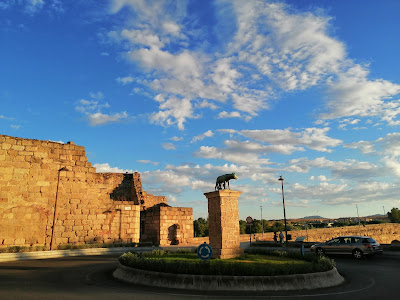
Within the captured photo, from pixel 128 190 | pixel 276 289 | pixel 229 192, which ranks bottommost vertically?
pixel 276 289

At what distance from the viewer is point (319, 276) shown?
10.2 m

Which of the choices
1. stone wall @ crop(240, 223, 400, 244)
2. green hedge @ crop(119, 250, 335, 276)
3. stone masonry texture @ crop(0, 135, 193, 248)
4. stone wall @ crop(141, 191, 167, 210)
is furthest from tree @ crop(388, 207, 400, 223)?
green hedge @ crop(119, 250, 335, 276)

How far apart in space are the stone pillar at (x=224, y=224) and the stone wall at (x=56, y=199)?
1538 cm

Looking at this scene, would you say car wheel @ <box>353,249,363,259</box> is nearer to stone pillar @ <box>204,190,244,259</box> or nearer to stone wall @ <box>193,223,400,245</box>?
stone pillar @ <box>204,190,244,259</box>

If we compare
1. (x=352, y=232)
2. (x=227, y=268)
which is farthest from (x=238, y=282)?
(x=352, y=232)

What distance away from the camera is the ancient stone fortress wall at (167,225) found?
27984 millimetres

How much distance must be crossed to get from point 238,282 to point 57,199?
63.0 feet

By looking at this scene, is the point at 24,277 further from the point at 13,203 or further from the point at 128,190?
the point at 128,190

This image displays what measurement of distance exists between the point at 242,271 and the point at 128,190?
21640mm

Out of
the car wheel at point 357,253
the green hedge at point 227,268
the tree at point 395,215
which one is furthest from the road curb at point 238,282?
the tree at point 395,215

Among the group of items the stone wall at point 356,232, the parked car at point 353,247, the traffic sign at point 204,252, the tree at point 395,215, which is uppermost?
the tree at point 395,215

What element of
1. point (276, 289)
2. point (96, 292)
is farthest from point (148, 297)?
point (276, 289)

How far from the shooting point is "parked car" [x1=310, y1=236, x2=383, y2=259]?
1816 centimetres

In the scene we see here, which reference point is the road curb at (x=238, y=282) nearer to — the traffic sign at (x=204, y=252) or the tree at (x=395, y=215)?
the traffic sign at (x=204, y=252)
